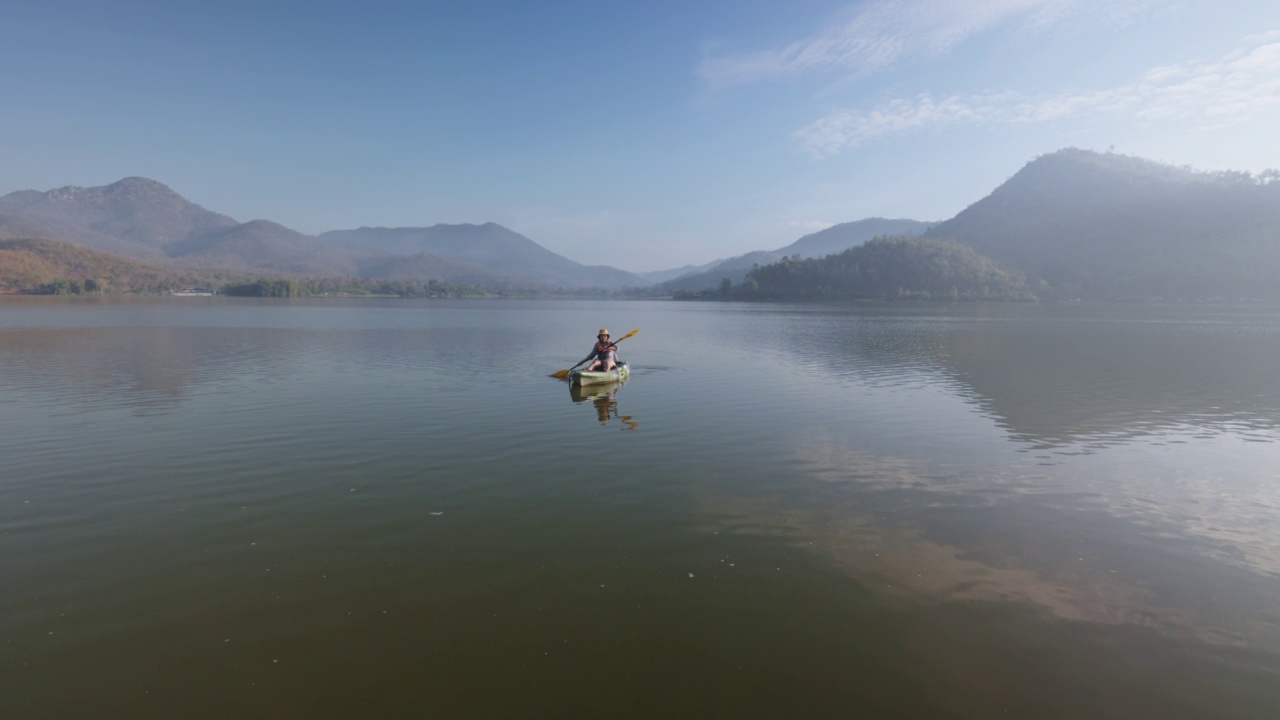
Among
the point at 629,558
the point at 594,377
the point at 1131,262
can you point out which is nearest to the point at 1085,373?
the point at 594,377

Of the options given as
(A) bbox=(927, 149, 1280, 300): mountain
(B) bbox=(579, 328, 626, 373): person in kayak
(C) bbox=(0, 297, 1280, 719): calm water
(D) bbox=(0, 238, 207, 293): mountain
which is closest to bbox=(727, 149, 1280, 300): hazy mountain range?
(A) bbox=(927, 149, 1280, 300): mountain

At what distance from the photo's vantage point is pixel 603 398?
2469 cm

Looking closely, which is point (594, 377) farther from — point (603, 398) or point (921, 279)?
point (921, 279)

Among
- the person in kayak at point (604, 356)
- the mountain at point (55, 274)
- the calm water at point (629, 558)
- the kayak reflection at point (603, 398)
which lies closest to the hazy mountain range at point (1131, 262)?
the calm water at point (629, 558)

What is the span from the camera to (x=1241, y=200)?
172625 millimetres

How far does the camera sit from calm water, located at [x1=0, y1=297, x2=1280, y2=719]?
22.3 ft

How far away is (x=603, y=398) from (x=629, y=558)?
49.0 ft

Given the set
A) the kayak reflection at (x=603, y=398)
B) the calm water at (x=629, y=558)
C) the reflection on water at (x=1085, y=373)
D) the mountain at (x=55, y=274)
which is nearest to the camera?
the calm water at (x=629, y=558)

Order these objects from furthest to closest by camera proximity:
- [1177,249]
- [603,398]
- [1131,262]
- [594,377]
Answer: [1131,262], [1177,249], [594,377], [603,398]

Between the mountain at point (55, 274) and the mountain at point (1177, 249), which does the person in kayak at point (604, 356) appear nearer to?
the mountain at point (1177, 249)

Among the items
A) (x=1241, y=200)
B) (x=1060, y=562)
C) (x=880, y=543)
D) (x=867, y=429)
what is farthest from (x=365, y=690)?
(x=1241, y=200)

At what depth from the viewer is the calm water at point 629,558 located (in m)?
6.80

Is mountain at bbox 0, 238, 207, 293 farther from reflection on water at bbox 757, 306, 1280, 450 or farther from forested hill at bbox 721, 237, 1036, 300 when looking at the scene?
forested hill at bbox 721, 237, 1036, 300

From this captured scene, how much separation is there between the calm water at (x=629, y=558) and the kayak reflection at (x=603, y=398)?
35 centimetres
